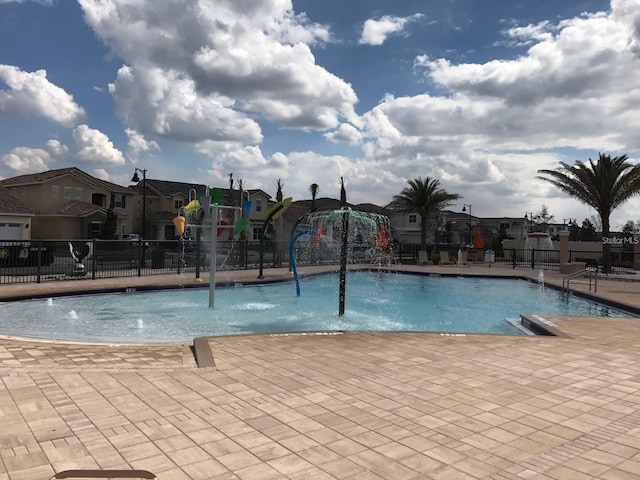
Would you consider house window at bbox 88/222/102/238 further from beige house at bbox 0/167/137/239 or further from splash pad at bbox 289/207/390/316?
splash pad at bbox 289/207/390/316

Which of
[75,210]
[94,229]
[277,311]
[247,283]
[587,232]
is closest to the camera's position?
[277,311]

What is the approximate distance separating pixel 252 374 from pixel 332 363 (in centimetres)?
117

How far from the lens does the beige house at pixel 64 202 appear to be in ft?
126

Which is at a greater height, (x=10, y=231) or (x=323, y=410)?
(x=10, y=231)

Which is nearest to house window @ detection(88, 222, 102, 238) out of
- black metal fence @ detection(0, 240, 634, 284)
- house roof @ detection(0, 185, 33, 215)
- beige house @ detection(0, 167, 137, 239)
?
beige house @ detection(0, 167, 137, 239)

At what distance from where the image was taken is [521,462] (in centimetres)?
379

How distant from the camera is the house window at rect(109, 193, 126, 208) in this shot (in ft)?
146

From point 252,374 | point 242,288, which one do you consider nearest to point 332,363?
point 252,374

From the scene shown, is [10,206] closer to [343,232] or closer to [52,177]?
[52,177]

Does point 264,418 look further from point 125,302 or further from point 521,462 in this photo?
point 125,302

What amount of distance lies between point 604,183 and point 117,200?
127 feet

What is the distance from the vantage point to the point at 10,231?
30031 millimetres

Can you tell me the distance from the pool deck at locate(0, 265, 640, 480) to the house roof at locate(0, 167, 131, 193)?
36693 millimetres

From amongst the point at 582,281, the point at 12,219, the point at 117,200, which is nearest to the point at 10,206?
the point at 12,219
